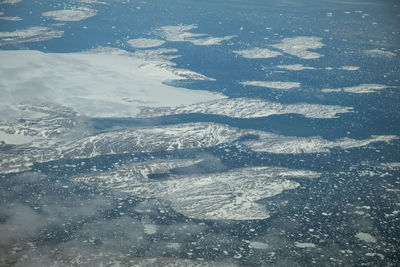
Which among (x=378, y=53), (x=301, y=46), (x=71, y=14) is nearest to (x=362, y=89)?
(x=378, y=53)

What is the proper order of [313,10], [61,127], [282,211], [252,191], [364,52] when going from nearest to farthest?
Answer: [282,211]
[252,191]
[61,127]
[364,52]
[313,10]

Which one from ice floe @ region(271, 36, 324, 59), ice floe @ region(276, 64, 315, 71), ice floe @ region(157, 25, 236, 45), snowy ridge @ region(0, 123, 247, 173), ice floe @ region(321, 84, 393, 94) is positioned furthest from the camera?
ice floe @ region(157, 25, 236, 45)

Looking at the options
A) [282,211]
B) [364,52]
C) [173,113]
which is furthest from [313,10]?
[282,211]

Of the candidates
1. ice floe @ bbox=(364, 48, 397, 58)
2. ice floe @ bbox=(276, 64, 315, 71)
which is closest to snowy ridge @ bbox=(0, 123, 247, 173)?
ice floe @ bbox=(276, 64, 315, 71)

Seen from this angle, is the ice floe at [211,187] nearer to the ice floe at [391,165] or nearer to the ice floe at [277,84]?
the ice floe at [391,165]

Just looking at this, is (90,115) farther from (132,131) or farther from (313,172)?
(313,172)

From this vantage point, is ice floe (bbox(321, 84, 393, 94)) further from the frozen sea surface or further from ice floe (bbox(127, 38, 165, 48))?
ice floe (bbox(127, 38, 165, 48))
